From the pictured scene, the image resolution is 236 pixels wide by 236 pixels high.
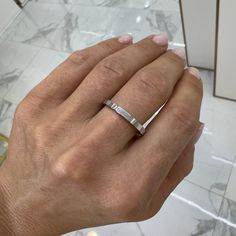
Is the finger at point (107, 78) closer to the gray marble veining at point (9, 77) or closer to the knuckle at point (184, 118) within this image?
the knuckle at point (184, 118)

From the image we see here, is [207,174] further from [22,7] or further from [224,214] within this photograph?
[22,7]

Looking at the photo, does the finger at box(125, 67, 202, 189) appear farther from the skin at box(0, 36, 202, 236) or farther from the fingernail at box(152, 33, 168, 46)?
the fingernail at box(152, 33, 168, 46)

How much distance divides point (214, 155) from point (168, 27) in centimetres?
76

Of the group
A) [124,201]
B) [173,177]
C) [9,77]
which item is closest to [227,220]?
[173,177]

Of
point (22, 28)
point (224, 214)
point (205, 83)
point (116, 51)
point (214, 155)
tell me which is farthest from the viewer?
Result: point (22, 28)

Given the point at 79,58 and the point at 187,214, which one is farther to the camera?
the point at 187,214

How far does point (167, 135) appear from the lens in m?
0.42

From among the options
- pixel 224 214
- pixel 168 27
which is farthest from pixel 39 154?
pixel 168 27

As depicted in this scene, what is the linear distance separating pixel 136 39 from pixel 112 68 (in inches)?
44.5

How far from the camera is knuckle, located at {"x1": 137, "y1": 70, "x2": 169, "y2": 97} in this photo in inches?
17.7

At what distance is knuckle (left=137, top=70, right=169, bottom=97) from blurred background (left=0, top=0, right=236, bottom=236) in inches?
28.3

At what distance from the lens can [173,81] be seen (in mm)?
477

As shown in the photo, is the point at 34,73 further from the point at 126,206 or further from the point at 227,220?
the point at 126,206

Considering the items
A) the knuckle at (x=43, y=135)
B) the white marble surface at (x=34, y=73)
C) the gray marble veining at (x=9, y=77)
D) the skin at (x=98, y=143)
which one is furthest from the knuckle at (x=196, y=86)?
the gray marble veining at (x=9, y=77)
